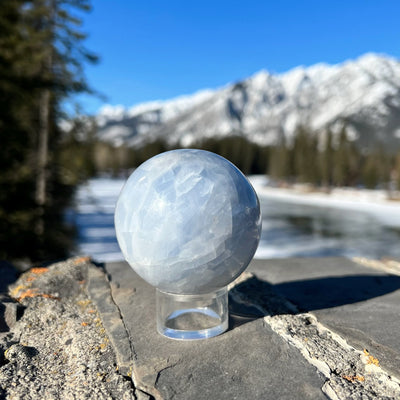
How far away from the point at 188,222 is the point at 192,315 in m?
1.13

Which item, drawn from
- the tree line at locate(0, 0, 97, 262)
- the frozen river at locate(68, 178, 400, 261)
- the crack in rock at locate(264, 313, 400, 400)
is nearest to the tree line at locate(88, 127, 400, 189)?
the frozen river at locate(68, 178, 400, 261)

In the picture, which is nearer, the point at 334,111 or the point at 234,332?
the point at 234,332

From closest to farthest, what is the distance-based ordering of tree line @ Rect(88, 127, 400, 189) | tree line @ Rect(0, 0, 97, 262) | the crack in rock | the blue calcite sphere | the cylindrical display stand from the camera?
the crack in rock, the blue calcite sphere, the cylindrical display stand, tree line @ Rect(0, 0, 97, 262), tree line @ Rect(88, 127, 400, 189)

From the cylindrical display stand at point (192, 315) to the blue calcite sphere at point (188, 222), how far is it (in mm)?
190

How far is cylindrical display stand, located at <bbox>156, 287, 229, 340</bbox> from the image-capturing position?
10.5 ft

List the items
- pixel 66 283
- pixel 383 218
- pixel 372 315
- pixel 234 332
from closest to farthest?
1. pixel 234 332
2. pixel 372 315
3. pixel 66 283
4. pixel 383 218

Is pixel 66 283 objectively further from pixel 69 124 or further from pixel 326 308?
pixel 69 124

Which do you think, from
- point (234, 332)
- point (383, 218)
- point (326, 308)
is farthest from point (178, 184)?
point (383, 218)

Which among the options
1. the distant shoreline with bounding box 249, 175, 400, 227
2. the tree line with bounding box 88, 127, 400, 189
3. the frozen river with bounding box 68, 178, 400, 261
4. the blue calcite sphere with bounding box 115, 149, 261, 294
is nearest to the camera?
the blue calcite sphere with bounding box 115, 149, 261, 294

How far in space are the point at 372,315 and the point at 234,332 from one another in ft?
5.12

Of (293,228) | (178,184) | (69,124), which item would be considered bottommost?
(293,228)

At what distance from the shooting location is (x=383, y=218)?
2256 cm

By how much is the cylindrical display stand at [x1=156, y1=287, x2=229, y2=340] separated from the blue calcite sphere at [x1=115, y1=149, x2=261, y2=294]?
19 centimetres

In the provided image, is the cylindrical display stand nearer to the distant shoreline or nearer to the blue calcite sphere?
the blue calcite sphere
